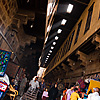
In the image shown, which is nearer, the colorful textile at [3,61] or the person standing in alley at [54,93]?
the colorful textile at [3,61]

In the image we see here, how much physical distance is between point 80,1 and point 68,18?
2.27m

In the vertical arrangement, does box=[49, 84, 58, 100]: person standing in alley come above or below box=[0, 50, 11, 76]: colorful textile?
below

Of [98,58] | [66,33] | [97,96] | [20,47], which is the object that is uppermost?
Answer: [66,33]

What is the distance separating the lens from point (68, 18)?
10797 mm

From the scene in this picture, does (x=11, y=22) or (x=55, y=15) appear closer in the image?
(x=11, y=22)

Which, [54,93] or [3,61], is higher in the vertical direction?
[3,61]

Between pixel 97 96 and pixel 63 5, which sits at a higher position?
pixel 63 5

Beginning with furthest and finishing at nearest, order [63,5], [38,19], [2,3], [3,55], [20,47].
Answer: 1. [20,47]
2. [38,19]
3. [63,5]
4. [2,3]
5. [3,55]

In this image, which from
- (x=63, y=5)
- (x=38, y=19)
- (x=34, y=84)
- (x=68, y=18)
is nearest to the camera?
(x=63, y=5)

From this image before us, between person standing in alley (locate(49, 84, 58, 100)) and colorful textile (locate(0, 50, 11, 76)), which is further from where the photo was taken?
person standing in alley (locate(49, 84, 58, 100))

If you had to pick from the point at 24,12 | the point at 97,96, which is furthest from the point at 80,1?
the point at 97,96

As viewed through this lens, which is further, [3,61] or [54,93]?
[54,93]

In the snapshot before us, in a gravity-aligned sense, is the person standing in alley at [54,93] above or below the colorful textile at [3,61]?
below

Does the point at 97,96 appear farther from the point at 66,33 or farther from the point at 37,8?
the point at 66,33
